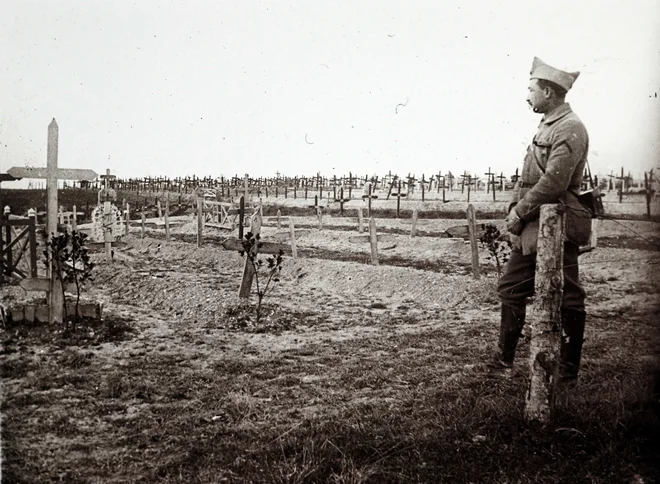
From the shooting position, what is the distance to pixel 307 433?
11.4 feet

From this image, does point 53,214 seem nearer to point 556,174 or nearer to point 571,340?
point 556,174

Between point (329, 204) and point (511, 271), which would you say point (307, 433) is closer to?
point (511, 271)

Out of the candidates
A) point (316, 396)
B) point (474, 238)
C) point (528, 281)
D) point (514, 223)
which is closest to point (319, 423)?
point (316, 396)

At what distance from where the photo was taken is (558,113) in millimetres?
4102

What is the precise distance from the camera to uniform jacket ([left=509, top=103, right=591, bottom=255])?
3.91 meters

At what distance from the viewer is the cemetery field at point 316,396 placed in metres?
3.01

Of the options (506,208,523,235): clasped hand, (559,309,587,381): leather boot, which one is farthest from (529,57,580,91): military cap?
(559,309,587,381): leather boot

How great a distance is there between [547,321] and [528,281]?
96 cm

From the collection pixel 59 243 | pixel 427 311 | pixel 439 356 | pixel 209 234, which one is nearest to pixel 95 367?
pixel 59 243

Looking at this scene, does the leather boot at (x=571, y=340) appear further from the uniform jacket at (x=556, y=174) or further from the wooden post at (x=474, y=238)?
the wooden post at (x=474, y=238)

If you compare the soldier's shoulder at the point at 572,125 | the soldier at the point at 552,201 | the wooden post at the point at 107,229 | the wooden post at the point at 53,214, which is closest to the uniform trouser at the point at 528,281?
the soldier at the point at 552,201

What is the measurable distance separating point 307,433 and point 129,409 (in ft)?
5.39

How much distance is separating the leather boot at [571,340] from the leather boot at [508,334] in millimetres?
337

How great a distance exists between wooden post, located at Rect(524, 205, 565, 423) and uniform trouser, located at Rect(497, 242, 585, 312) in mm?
743
